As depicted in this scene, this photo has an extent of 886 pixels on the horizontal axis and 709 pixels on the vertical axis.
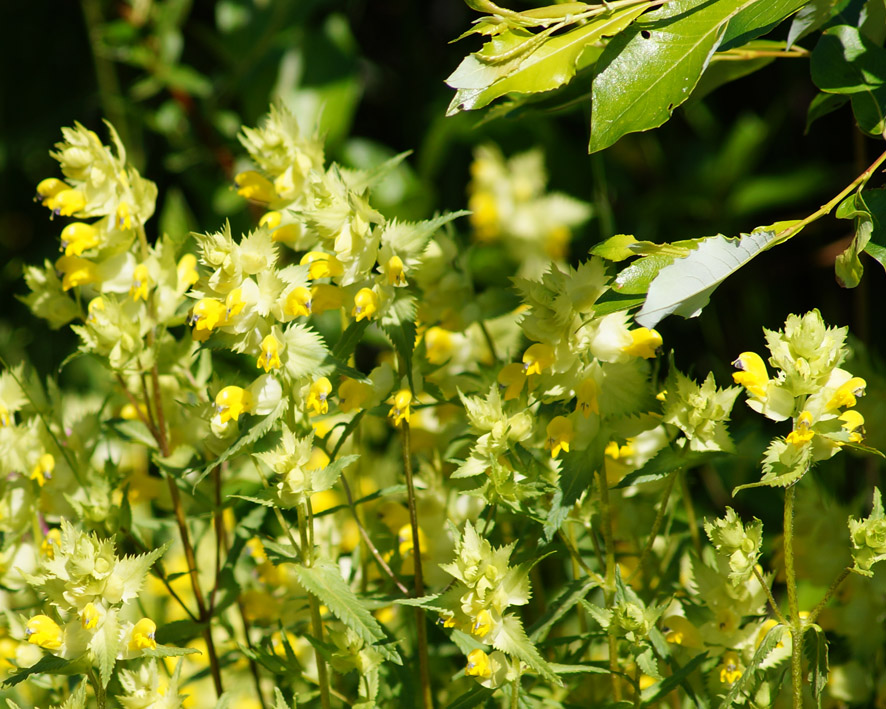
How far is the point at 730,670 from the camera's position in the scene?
1.90ft

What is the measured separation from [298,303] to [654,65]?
0.25 m

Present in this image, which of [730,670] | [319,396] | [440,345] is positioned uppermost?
[319,396]

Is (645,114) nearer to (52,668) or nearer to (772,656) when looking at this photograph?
(772,656)

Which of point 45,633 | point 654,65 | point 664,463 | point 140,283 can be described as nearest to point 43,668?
point 45,633

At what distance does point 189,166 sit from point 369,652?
1.10m

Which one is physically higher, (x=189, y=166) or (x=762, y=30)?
(x=762, y=30)

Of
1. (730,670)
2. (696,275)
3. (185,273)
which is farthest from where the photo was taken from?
(185,273)

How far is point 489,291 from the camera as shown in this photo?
0.73m

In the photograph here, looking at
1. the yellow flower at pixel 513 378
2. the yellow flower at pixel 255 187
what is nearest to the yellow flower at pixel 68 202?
the yellow flower at pixel 255 187

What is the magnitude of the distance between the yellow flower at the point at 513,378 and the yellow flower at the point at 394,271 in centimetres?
9

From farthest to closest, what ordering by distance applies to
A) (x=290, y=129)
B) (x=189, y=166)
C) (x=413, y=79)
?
(x=413, y=79)
(x=189, y=166)
(x=290, y=129)

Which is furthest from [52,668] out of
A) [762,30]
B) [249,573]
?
[762,30]

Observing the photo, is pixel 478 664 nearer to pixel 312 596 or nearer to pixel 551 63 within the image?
pixel 312 596

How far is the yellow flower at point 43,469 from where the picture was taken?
654 mm
